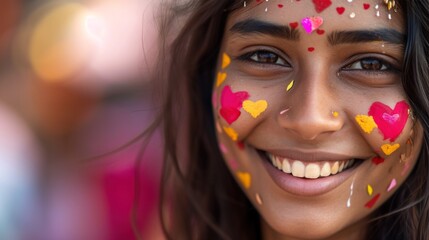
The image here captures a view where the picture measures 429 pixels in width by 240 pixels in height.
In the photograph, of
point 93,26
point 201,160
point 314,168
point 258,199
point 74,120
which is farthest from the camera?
point 93,26

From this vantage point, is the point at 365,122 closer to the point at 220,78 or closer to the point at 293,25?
the point at 293,25

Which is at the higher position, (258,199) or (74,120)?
(258,199)

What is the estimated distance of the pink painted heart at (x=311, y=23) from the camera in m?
1.89

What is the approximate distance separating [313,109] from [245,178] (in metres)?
0.34

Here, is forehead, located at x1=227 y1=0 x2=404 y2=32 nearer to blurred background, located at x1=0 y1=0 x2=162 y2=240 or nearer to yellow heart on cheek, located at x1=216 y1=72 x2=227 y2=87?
yellow heart on cheek, located at x1=216 y1=72 x2=227 y2=87

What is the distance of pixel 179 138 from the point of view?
8.11ft

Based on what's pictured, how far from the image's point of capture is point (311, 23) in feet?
6.21

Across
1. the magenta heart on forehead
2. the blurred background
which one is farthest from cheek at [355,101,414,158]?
the blurred background

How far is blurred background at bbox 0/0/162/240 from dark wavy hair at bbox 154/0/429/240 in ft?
3.14

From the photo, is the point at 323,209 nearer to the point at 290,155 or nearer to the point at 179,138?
the point at 290,155

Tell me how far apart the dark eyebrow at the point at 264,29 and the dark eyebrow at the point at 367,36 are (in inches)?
3.6

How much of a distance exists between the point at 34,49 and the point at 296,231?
335cm

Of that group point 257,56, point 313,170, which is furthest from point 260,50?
point 313,170

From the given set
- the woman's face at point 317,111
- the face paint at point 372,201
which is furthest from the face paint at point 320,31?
the face paint at point 372,201
